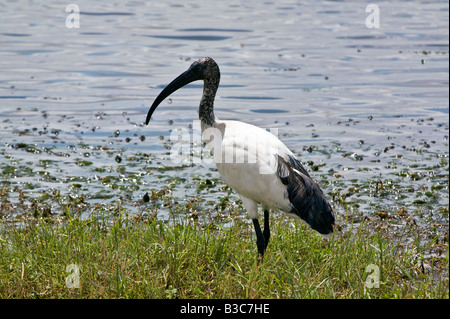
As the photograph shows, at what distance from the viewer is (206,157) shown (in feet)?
33.3

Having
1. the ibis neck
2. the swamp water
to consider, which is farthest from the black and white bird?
the swamp water

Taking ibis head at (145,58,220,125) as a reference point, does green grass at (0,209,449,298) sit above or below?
below

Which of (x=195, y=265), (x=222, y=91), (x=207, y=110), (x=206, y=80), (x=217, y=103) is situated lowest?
(x=195, y=265)

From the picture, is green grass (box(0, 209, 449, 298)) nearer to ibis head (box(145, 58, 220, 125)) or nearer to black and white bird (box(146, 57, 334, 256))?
black and white bird (box(146, 57, 334, 256))

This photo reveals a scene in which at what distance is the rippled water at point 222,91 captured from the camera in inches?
369

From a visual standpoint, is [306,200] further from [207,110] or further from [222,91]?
[222,91]

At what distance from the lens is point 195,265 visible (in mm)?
5473

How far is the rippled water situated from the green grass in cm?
233

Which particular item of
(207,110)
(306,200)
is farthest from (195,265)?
(207,110)

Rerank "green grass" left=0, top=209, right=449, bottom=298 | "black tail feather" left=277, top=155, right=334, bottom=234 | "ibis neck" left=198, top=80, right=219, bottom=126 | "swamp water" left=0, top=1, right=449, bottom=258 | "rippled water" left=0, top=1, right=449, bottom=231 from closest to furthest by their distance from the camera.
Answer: "green grass" left=0, top=209, right=449, bottom=298, "black tail feather" left=277, top=155, right=334, bottom=234, "ibis neck" left=198, top=80, right=219, bottom=126, "swamp water" left=0, top=1, right=449, bottom=258, "rippled water" left=0, top=1, right=449, bottom=231

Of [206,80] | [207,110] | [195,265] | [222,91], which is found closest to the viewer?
[195,265]

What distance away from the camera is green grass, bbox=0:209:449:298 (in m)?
5.12

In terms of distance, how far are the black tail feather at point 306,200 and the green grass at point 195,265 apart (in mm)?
239

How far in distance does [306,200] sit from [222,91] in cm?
947
